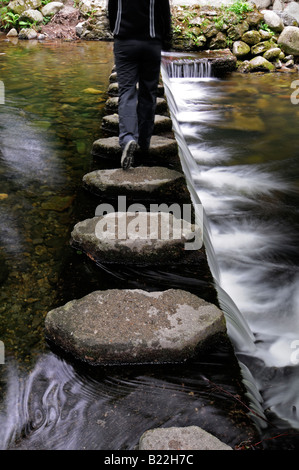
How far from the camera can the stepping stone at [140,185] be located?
3160mm

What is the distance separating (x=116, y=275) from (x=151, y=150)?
6.25 ft

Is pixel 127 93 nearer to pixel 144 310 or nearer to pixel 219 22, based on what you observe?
pixel 144 310

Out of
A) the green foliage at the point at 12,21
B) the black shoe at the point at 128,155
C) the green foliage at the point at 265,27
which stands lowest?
the black shoe at the point at 128,155

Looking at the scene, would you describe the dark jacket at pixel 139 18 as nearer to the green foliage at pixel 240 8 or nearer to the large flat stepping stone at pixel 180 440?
the large flat stepping stone at pixel 180 440

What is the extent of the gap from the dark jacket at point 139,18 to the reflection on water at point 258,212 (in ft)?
5.78

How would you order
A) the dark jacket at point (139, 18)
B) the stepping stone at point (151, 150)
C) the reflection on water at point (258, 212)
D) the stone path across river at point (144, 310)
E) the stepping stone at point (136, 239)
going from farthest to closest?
1. the stepping stone at point (151, 150)
2. the dark jacket at point (139, 18)
3. the stepping stone at point (136, 239)
4. the reflection on water at point (258, 212)
5. the stone path across river at point (144, 310)

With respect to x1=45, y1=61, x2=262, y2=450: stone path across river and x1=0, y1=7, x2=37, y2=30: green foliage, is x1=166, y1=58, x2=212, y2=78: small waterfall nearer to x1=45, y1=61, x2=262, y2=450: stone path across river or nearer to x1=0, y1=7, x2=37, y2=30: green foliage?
x1=0, y1=7, x2=37, y2=30: green foliage

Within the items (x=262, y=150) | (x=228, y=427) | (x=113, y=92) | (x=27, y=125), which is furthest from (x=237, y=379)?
(x=113, y=92)

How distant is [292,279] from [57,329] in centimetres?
196

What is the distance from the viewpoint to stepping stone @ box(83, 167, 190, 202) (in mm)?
3160

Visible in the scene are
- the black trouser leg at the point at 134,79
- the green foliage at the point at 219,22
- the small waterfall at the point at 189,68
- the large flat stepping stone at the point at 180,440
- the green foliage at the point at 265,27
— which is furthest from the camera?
the green foliage at the point at 265,27

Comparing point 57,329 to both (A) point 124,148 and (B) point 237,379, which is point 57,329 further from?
(A) point 124,148

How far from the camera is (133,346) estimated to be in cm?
174

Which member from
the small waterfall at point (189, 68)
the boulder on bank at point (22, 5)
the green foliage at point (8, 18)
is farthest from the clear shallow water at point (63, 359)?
the boulder on bank at point (22, 5)
